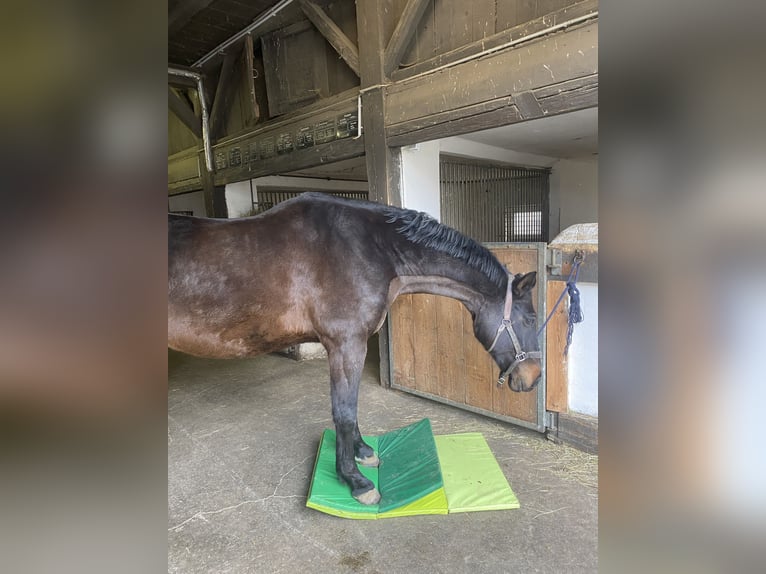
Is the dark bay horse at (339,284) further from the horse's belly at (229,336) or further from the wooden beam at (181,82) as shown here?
the wooden beam at (181,82)

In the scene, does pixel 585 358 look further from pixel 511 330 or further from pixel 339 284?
pixel 339 284

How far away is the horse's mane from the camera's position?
2.24m

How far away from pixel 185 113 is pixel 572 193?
507 cm

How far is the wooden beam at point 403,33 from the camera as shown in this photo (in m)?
2.90

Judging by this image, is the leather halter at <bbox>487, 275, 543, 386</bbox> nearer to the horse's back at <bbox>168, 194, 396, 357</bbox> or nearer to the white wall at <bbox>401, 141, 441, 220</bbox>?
the horse's back at <bbox>168, 194, 396, 357</bbox>

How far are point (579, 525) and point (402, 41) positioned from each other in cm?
316

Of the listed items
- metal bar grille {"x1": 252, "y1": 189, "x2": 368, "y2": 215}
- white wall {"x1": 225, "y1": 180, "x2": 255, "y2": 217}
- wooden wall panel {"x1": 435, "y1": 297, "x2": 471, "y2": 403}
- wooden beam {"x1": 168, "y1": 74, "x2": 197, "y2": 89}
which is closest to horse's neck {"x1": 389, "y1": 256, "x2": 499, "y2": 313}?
wooden wall panel {"x1": 435, "y1": 297, "x2": 471, "y2": 403}

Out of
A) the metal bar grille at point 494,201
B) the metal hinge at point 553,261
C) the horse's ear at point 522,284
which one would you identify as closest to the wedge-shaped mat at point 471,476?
the horse's ear at point 522,284

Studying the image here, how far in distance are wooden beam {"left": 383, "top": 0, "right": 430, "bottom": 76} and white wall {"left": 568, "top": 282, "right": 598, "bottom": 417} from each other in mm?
2080
